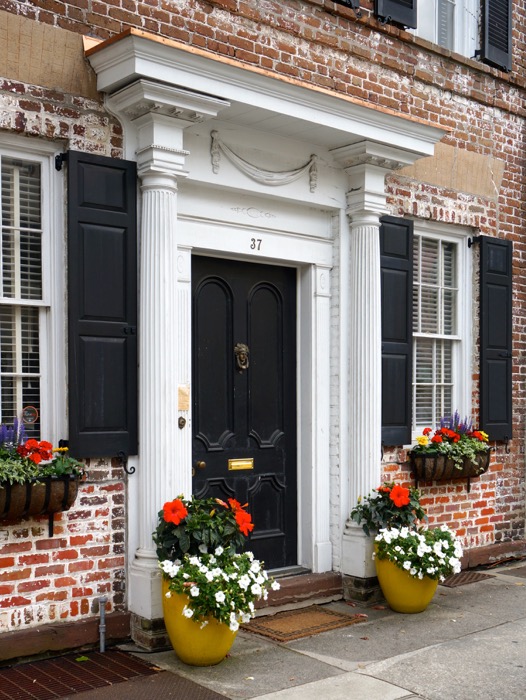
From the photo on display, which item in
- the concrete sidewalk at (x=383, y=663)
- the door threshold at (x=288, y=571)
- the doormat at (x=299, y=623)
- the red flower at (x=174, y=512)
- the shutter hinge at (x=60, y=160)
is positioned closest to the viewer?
the concrete sidewalk at (x=383, y=663)

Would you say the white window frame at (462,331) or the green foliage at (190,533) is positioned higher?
the white window frame at (462,331)

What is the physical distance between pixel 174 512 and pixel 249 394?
1496mm

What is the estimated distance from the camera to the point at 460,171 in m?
7.96

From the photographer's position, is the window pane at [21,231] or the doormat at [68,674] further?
the window pane at [21,231]

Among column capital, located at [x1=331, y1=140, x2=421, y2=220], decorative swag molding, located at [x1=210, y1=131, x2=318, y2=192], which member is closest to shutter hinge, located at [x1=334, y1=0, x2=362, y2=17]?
column capital, located at [x1=331, y1=140, x2=421, y2=220]

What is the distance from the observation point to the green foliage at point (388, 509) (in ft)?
21.1

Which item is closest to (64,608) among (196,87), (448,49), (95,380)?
(95,380)

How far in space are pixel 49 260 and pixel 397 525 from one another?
10.6 ft

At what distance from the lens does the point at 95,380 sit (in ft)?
17.5

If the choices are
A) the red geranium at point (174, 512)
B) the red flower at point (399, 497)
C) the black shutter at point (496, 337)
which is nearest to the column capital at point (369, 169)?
the black shutter at point (496, 337)

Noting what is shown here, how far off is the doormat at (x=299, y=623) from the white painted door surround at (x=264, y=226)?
0.53 m

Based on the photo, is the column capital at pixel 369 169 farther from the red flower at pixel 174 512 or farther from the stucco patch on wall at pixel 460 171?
the red flower at pixel 174 512

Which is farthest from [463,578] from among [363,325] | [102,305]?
[102,305]

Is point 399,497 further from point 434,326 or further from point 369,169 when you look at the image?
point 369,169
